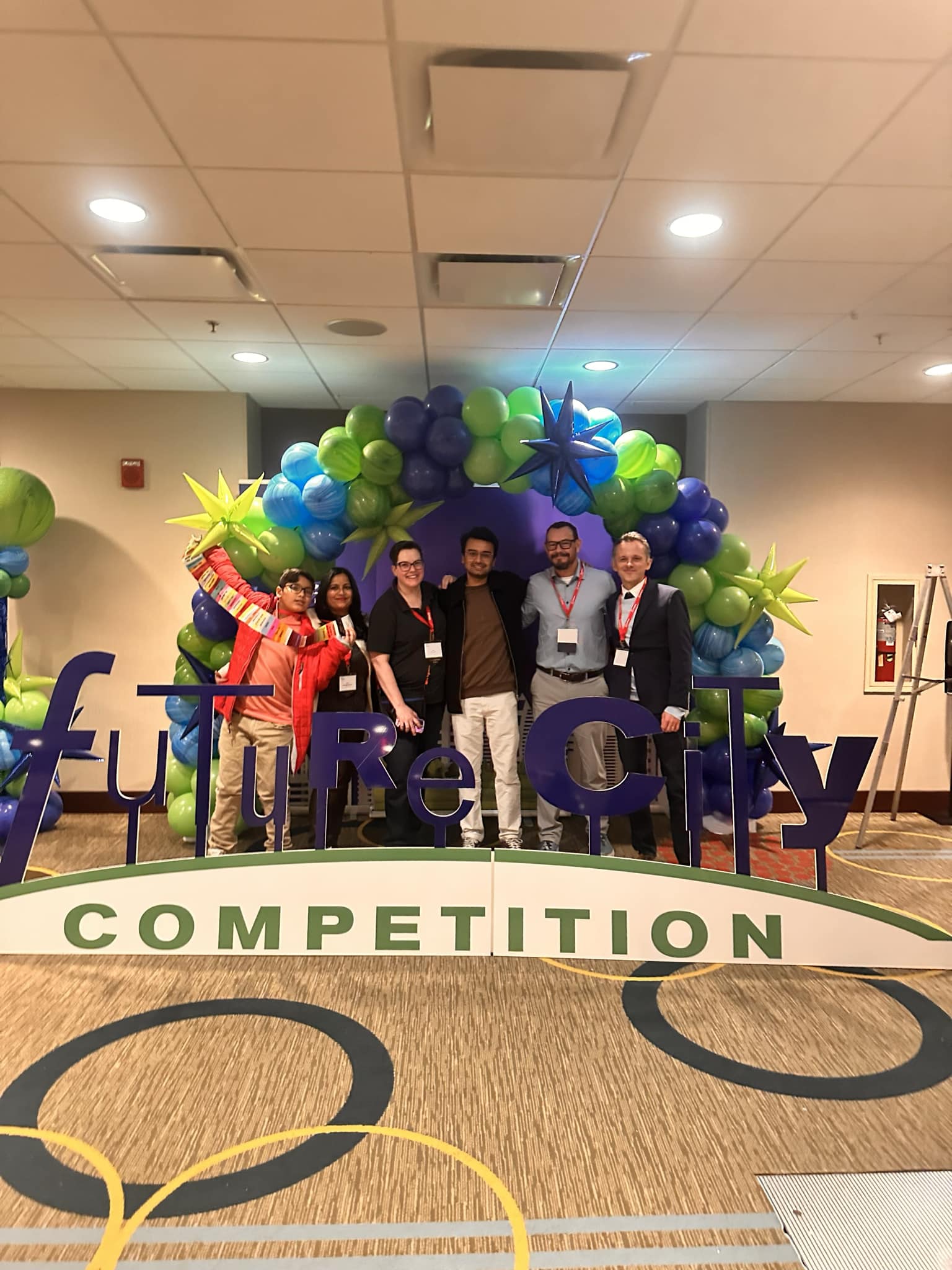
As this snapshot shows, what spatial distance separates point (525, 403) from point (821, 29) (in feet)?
7.09

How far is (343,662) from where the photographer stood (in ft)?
12.1

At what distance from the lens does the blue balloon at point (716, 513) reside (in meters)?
3.99

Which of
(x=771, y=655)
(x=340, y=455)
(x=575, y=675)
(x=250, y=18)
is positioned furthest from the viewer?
(x=771, y=655)

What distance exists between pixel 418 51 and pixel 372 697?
2615 millimetres

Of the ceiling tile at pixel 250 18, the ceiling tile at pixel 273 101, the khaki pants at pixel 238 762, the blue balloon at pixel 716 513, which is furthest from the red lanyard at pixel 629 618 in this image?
the ceiling tile at pixel 250 18

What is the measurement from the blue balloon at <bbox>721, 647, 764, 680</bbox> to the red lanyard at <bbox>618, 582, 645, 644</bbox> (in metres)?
0.70

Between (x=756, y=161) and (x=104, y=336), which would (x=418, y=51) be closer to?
(x=756, y=161)

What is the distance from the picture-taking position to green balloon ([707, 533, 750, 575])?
157 inches

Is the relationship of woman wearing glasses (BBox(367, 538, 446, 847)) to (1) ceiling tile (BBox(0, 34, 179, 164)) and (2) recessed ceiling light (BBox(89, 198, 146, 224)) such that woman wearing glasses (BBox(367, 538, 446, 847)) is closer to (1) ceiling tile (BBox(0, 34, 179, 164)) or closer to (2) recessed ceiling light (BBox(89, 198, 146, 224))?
(2) recessed ceiling light (BBox(89, 198, 146, 224))

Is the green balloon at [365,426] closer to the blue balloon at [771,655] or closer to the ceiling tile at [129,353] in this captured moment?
the ceiling tile at [129,353]

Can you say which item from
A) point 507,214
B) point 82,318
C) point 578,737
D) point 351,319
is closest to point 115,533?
point 82,318

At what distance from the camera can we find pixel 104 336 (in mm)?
3869

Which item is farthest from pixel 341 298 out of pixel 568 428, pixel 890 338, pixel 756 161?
pixel 890 338

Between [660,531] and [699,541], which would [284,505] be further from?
[699,541]
